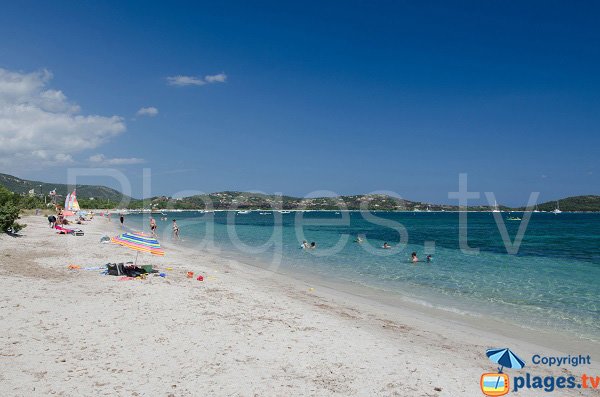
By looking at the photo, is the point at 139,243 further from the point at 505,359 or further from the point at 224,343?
the point at 505,359

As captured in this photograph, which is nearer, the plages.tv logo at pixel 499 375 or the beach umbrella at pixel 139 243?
the plages.tv logo at pixel 499 375

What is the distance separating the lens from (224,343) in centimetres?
792

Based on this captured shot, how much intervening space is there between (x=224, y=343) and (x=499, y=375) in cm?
557

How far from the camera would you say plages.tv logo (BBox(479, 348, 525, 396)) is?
6.21 meters

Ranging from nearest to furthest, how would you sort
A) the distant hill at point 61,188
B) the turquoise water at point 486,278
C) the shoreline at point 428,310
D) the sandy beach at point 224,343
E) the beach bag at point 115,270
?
the sandy beach at point 224,343
the shoreline at point 428,310
the turquoise water at point 486,278
the beach bag at point 115,270
the distant hill at point 61,188

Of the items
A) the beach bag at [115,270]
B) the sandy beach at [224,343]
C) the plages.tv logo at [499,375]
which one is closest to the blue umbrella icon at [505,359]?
the plages.tv logo at [499,375]

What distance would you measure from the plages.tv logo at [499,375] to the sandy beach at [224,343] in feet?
0.59

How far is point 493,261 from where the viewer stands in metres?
26.4

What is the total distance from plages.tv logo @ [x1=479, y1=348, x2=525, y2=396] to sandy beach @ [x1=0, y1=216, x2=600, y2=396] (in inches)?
7.1

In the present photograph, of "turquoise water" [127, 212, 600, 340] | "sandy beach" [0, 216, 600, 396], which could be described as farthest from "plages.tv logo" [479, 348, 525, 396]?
"turquoise water" [127, 212, 600, 340]

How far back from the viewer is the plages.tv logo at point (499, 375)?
6215mm

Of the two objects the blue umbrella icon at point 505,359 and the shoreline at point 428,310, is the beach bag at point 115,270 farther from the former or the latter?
the blue umbrella icon at point 505,359

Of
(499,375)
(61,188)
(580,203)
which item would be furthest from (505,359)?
(580,203)

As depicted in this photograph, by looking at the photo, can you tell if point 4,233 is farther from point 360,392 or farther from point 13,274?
point 360,392
